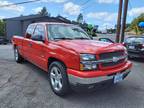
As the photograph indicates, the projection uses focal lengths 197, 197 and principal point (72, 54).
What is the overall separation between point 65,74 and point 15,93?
139cm

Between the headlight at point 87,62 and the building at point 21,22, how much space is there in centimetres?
2564

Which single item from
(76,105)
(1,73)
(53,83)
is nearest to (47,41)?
(53,83)

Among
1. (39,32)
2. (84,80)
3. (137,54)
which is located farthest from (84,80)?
(137,54)

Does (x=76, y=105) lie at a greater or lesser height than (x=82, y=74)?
lesser

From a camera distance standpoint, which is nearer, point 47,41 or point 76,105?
point 76,105

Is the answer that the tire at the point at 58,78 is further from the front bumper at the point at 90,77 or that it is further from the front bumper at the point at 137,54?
the front bumper at the point at 137,54

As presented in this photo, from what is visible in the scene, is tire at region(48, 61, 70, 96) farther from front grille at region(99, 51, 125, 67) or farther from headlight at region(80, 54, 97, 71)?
front grille at region(99, 51, 125, 67)

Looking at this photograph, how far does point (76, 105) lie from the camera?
4.21 meters

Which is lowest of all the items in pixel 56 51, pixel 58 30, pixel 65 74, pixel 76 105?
pixel 76 105

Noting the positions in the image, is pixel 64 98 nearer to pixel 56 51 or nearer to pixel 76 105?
pixel 76 105

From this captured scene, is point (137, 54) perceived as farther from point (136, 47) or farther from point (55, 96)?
point (55, 96)

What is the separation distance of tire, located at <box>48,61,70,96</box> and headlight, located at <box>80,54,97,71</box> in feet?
1.80

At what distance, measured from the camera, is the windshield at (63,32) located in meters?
5.36

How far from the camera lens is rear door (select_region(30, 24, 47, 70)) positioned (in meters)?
5.37
